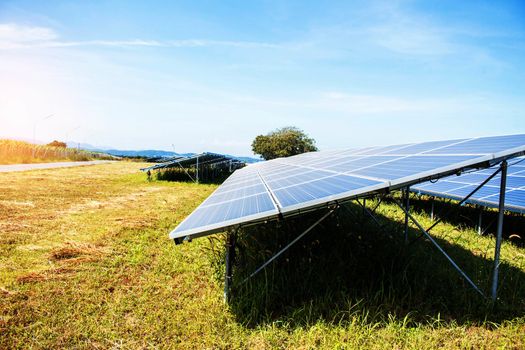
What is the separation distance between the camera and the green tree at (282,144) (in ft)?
221

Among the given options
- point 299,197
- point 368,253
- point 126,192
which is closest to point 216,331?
point 299,197

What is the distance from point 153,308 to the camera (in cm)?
423

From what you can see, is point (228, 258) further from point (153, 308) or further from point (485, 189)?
point (485, 189)

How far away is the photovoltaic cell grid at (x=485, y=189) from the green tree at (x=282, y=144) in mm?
56229

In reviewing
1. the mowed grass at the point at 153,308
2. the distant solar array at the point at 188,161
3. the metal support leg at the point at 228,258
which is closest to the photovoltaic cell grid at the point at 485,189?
the mowed grass at the point at 153,308

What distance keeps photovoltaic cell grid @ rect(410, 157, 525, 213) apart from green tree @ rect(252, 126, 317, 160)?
184 ft

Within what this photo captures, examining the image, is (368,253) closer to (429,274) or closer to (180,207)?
(429,274)

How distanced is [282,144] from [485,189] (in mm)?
59001

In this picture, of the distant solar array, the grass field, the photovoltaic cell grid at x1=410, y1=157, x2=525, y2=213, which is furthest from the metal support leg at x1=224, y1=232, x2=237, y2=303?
the grass field

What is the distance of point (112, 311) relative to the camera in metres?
4.13

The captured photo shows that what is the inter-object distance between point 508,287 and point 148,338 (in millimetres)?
5002

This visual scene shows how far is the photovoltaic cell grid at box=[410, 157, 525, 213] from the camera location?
7239 millimetres

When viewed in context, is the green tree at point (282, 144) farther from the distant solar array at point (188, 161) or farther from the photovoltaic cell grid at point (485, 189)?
the photovoltaic cell grid at point (485, 189)

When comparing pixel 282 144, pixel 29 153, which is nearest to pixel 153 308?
pixel 29 153
